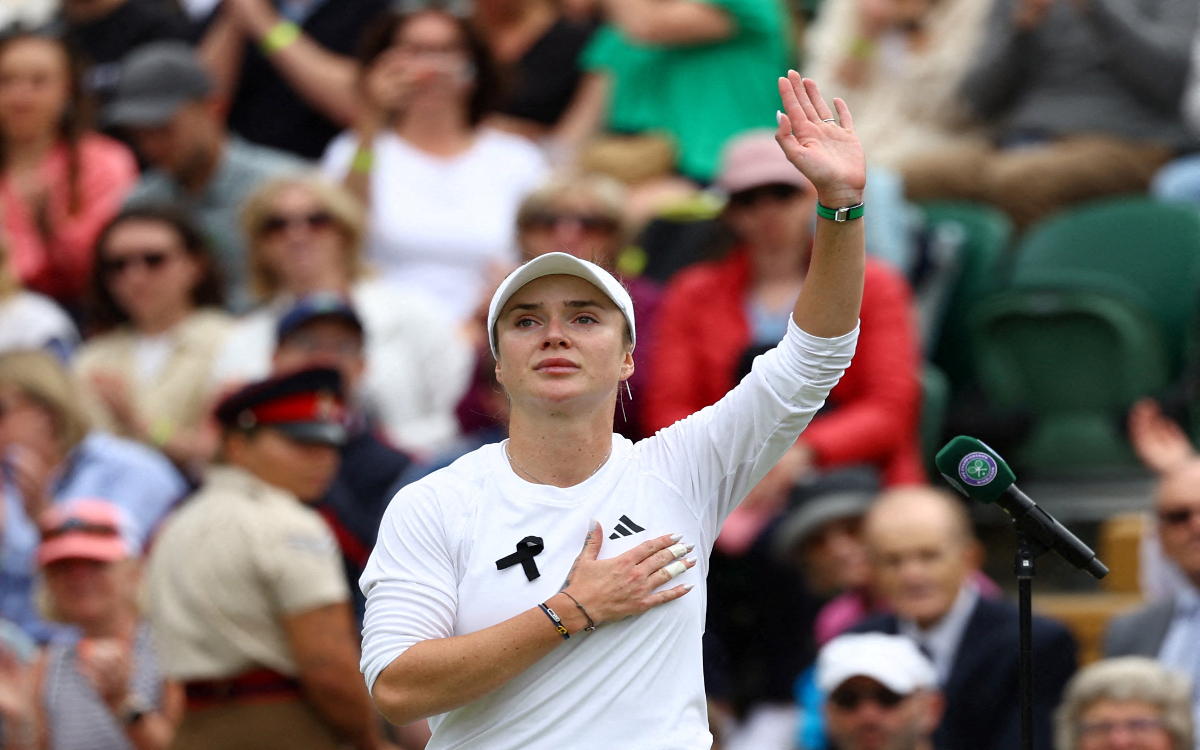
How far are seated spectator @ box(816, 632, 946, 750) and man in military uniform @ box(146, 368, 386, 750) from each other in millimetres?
1373

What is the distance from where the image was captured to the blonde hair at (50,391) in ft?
22.7

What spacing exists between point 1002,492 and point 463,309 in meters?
5.07

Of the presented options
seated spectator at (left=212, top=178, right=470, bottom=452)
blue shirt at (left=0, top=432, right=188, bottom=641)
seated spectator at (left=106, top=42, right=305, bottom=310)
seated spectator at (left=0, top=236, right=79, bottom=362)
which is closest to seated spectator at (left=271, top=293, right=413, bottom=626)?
seated spectator at (left=212, top=178, right=470, bottom=452)

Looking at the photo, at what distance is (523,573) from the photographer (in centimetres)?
296

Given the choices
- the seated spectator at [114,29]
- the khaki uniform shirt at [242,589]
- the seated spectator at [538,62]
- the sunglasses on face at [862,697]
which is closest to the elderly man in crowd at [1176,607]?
the sunglasses on face at [862,697]

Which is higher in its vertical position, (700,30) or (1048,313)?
(700,30)

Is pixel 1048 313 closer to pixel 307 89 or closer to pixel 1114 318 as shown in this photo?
pixel 1114 318

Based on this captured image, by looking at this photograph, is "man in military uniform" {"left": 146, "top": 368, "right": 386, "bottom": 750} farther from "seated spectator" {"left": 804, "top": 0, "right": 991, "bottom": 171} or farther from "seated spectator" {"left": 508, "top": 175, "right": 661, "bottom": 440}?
"seated spectator" {"left": 804, "top": 0, "right": 991, "bottom": 171}

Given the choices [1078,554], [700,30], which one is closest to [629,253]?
[700,30]

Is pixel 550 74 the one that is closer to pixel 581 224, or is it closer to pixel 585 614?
pixel 581 224

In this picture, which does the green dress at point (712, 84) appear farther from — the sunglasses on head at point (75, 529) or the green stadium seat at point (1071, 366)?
the sunglasses on head at point (75, 529)

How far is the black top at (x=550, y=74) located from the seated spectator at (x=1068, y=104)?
1.84 meters

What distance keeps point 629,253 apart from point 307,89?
2354 millimetres

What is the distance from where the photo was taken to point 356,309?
7.11 meters
